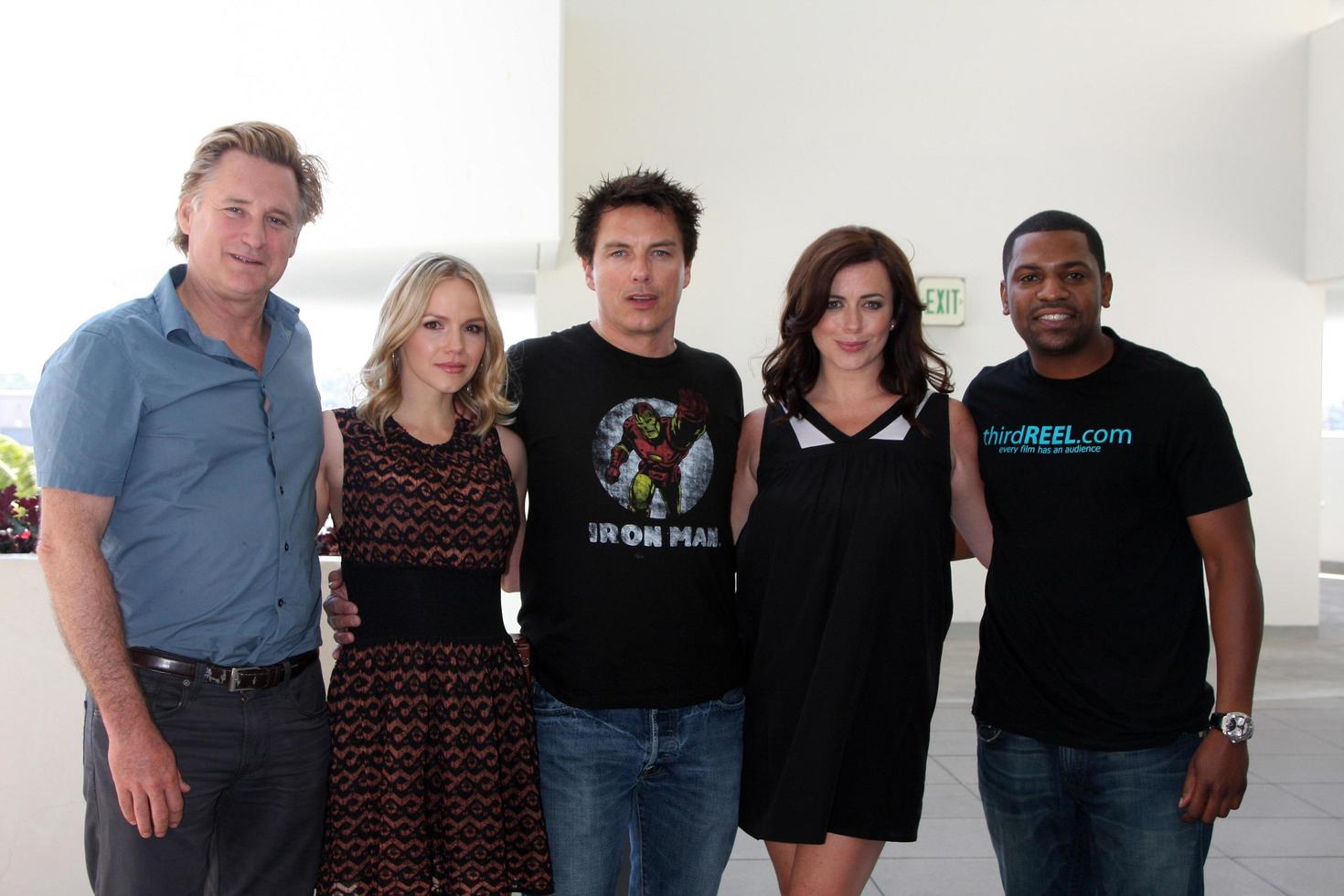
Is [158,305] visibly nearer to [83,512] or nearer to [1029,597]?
[83,512]

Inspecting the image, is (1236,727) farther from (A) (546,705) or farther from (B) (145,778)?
(B) (145,778)

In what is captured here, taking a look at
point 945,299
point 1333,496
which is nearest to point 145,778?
point 945,299

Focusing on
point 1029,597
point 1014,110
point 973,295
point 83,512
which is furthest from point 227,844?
point 1014,110

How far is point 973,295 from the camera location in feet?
23.5

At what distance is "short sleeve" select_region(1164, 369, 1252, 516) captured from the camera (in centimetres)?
196

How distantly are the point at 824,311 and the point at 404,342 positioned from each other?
80cm

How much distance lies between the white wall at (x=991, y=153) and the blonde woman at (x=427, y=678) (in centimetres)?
499

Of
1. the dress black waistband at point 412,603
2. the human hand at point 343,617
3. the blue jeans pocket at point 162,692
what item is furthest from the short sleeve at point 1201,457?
the blue jeans pocket at point 162,692

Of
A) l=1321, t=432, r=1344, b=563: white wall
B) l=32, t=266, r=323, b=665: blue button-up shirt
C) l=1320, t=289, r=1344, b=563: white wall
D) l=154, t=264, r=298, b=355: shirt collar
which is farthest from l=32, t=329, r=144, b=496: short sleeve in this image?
l=1321, t=432, r=1344, b=563: white wall

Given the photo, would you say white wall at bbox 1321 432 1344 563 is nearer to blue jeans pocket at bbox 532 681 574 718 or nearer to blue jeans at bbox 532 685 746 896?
blue jeans at bbox 532 685 746 896

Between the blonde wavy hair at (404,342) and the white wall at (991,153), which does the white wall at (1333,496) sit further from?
the blonde wavy hair at (404,342)

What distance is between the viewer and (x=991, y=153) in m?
7.11

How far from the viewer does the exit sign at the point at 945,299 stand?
7082 mm

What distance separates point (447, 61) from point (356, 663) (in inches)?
171
